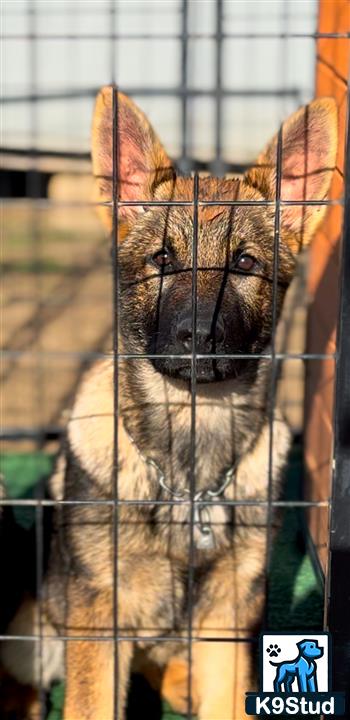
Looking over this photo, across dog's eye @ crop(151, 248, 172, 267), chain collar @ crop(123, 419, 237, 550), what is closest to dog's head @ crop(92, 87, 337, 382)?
dog's eye @ crop(151, 248, 172, 267)

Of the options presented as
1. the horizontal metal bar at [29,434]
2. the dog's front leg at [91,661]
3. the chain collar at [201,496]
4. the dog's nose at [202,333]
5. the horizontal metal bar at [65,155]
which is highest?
the horizontal metal bar at [65,155]

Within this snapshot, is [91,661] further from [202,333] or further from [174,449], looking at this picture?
[202,333]

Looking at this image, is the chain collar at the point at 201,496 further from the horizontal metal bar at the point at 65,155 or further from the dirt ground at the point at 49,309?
the horizontal metal bar at the point at 65,155

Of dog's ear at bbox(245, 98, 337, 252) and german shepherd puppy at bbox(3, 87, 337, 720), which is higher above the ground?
dog's ear at bbox(245, 98, 337, 252)

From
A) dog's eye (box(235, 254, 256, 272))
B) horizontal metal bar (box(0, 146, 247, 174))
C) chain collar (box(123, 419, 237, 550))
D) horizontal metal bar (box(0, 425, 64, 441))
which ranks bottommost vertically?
chain collar (box(123, 419, 237, 550))

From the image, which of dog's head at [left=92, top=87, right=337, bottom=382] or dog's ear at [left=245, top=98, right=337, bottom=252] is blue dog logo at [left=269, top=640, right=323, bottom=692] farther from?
dog's ear at [left=245, top=98, right=337, bottom=252]

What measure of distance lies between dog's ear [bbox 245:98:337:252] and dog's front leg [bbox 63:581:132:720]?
130 cm

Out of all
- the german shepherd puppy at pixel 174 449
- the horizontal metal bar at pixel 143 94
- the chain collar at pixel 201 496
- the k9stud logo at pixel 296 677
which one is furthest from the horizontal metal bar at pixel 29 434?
the k9stud logo at pixel 296 677

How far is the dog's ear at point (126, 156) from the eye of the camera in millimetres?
2545

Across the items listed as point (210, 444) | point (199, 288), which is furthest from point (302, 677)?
point (199, 288)

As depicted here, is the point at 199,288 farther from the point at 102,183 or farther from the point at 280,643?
the point at 280,643

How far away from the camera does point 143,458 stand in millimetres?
2889

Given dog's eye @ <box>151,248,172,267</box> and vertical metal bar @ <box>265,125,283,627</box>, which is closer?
vertical metal bar @ <box>265,125,283,627</box>

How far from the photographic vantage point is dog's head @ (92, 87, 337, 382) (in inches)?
101
